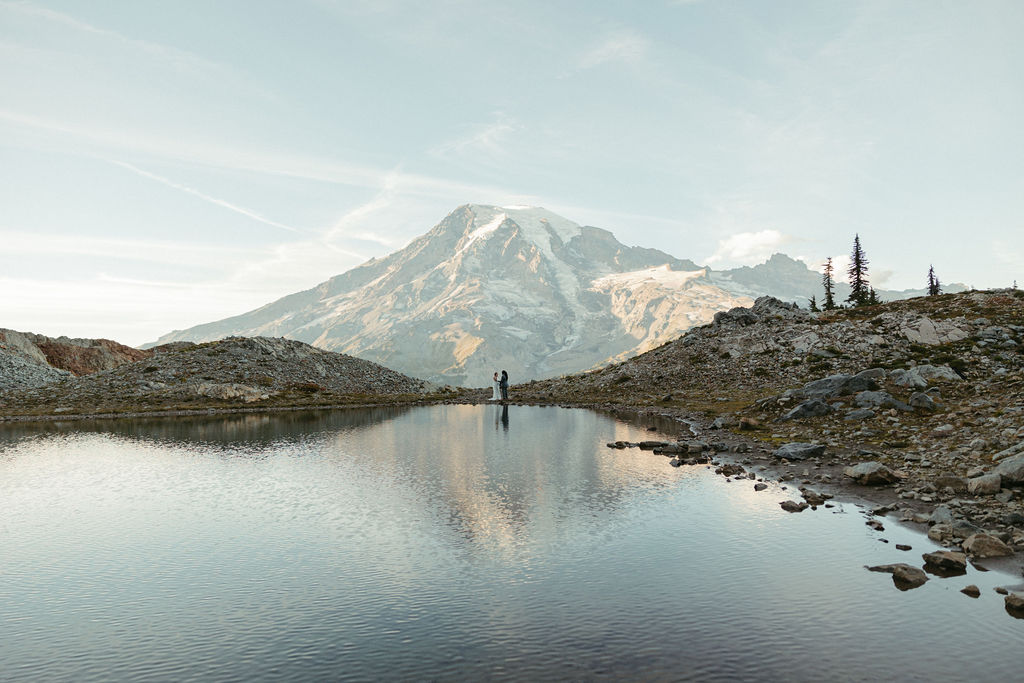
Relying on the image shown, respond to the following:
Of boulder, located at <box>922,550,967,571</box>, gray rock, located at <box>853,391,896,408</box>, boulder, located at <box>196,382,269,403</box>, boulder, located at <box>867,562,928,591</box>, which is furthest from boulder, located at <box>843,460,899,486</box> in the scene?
boulder, located at <box>196,382,269,403</box>

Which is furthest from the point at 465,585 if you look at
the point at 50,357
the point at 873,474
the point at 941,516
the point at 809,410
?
the point at 50,357

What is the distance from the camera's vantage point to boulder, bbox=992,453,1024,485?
24719mm

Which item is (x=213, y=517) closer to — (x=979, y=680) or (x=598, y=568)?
(x=598, y=568)

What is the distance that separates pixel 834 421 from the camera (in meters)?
44.7

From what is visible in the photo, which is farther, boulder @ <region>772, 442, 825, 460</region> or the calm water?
boulder @ <region>772, 442, 825, 460</region>

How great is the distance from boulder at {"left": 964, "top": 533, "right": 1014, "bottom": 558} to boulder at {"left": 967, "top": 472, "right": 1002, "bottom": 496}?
6.25 m

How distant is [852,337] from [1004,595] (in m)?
67.0

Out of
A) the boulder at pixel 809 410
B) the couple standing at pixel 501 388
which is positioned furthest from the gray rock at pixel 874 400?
the couple standing at pixel 501 388

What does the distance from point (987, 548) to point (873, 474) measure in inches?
390

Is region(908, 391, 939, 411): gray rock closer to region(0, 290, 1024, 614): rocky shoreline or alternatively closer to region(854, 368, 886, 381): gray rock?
region(0, 290, 1024, 614): rocky shoreline

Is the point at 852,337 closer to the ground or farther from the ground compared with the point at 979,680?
farther from the ground

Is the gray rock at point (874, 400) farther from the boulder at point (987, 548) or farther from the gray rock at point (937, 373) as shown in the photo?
the boulder at point (987, 548)

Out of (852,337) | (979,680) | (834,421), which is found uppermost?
(852,337)

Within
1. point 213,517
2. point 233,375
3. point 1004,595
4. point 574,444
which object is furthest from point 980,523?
point 233,375
